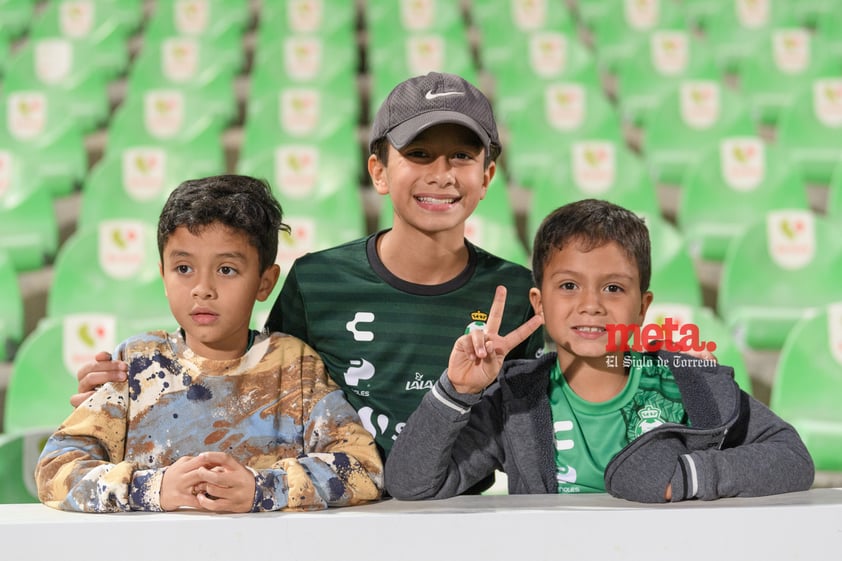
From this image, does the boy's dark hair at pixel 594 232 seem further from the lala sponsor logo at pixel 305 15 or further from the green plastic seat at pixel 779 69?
the lala sponsor logo at pixel 305 15

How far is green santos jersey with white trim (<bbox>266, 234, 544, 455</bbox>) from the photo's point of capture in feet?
3.90

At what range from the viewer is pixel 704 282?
2.60m

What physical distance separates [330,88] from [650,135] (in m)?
1.16

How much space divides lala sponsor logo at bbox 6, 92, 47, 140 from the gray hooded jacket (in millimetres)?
2653

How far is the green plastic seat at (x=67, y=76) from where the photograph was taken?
345cm

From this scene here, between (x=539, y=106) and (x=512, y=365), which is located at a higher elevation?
(x=539, y=106)

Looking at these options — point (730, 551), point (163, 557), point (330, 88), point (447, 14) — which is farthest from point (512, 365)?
point (447, 14)

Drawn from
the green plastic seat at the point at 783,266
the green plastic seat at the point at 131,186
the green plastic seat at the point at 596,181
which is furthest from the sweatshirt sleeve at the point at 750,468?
the green plastic seat at the point at 131,186

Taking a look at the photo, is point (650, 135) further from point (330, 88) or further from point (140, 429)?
point (140, 429)

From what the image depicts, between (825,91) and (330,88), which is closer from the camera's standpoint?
(825,91)

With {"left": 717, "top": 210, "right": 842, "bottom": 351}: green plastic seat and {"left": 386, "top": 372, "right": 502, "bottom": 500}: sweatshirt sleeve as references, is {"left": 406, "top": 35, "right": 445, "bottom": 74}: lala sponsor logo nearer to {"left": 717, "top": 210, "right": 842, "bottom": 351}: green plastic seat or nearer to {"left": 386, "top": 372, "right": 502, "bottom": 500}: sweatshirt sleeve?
{"left": 717, "top": 210, "right": 842, "bottom": 351}: green plastic seat

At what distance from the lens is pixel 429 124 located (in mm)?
1158

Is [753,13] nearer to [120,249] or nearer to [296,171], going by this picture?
[296,171]

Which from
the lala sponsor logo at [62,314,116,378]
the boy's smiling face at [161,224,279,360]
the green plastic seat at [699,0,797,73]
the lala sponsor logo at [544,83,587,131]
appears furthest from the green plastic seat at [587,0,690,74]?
the boy's smiling face at [161,224,279,360]
